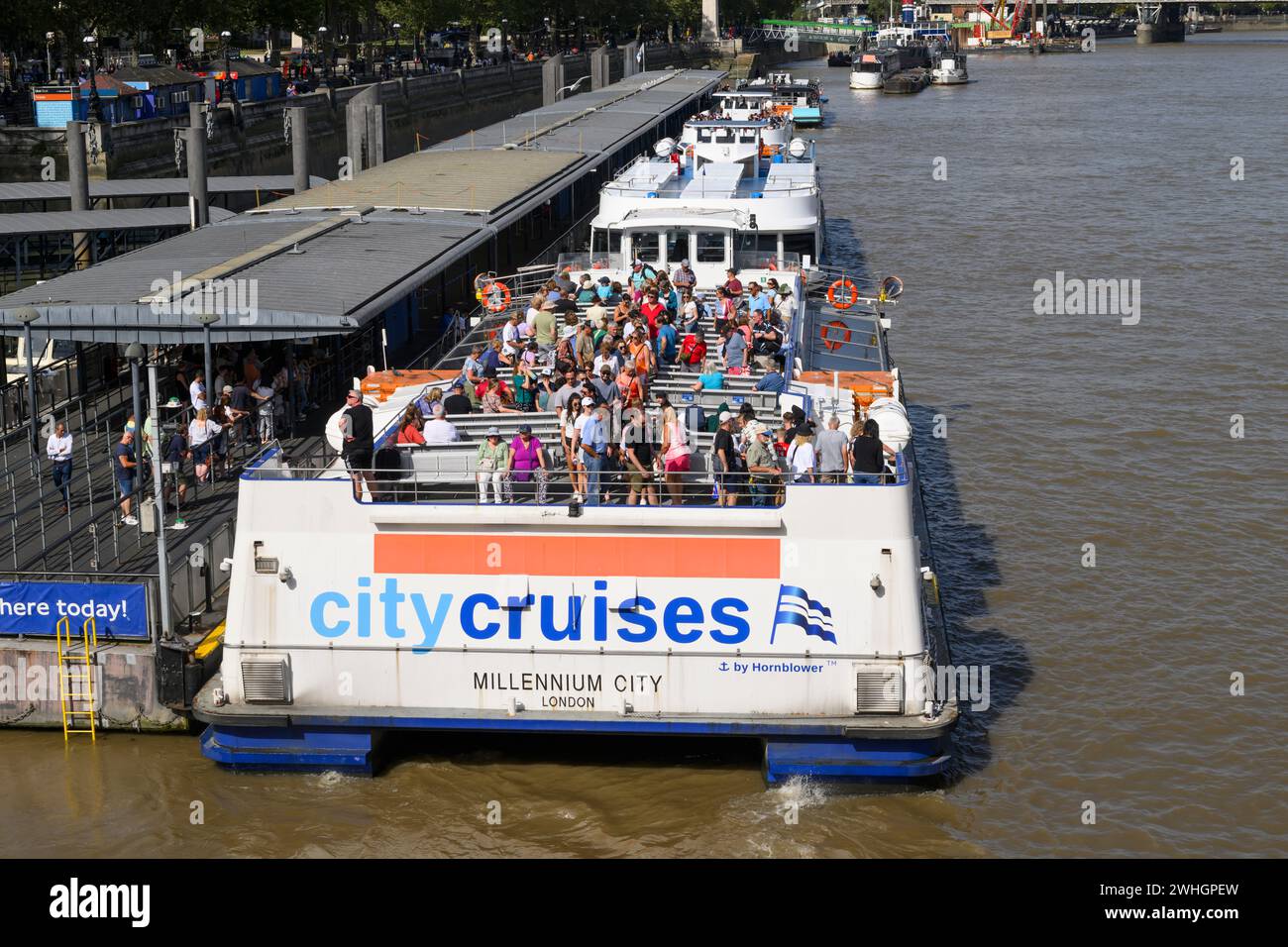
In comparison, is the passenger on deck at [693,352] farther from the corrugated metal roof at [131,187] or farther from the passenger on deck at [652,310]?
the corrugated metal roof at [131,187]

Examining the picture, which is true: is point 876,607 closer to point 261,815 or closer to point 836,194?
point 261,815

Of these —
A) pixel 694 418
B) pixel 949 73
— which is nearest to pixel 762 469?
pixel 694 418

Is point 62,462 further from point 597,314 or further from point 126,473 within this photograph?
point 597,314

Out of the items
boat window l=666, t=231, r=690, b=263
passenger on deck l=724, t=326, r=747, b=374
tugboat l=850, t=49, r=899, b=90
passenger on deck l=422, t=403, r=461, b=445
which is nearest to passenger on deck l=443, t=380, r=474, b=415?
passenger on deck l=422, t=403, r=461, b=445

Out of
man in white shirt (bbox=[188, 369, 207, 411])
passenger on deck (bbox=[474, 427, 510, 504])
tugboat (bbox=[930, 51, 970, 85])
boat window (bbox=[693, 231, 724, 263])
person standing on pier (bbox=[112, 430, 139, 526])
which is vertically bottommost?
person standing on pier (bbox=[112, 430, 139, 526])

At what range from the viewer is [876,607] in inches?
588

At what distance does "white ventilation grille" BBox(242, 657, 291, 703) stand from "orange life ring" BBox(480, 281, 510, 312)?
441 inches

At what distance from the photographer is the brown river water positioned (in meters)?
15.6

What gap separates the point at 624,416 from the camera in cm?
1661

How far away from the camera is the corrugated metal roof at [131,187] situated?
1529 inches

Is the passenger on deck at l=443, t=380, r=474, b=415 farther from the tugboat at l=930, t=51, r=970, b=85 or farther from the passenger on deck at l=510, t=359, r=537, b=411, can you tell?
the tugboat at l=930, t=51, r=970, b=85

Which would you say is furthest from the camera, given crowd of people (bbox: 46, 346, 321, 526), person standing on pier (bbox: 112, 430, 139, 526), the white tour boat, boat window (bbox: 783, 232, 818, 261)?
boat window (bbox: 783, 232, 818, 261)

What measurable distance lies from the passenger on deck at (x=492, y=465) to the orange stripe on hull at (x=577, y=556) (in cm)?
64

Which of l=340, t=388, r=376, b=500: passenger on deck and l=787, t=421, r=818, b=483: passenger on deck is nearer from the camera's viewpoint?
l=787, t=421, r=818, b=483: passenger on deck
